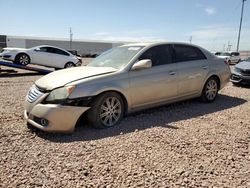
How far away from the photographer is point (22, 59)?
14.9 metres

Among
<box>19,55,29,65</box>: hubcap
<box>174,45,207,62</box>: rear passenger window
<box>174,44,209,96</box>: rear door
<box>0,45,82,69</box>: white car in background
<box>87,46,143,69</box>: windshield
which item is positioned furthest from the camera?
<box>19,55,29,65</box>: hubcap

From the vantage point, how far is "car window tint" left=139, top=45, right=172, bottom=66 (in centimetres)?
570

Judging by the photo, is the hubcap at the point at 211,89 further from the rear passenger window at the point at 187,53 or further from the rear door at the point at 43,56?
the rear door at the point at 43,56

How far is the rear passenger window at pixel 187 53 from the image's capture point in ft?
20.8

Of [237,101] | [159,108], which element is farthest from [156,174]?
[237,101]

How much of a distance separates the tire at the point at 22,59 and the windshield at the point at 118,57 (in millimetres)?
9954

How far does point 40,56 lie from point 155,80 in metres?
11.5

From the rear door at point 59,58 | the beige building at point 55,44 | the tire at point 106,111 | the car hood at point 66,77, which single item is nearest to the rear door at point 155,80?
the tire at point 106,111

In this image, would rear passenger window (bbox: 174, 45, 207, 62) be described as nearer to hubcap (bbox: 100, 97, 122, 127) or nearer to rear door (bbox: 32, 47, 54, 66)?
hubcap (bbox: 100, 97, 122, 127)

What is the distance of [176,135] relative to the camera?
15.0ft

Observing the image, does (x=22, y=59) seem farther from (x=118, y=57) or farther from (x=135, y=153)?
(x=135, y=153)

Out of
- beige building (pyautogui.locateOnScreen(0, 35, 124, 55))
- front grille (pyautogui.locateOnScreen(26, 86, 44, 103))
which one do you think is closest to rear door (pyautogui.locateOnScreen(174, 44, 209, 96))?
front grille (pyautogui.locateOnScreen(26, 86, 44, 103))

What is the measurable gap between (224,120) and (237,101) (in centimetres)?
225

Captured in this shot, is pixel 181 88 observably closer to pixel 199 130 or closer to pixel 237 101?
pixel 199 130
